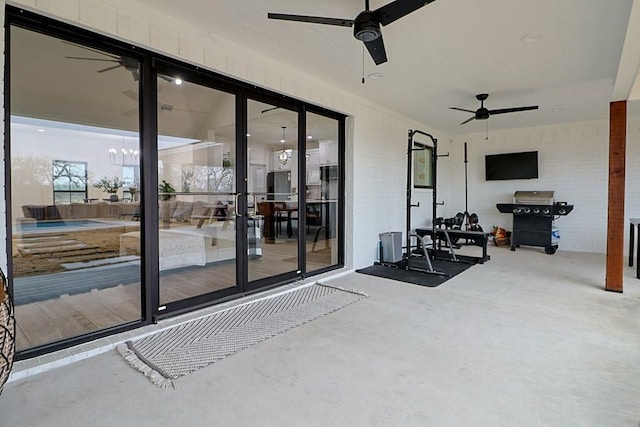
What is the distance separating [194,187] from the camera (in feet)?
11.8

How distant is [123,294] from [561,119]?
811cm

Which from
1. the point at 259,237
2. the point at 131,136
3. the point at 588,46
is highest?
the point at 588,46

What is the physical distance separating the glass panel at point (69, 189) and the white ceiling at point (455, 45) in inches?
38.5

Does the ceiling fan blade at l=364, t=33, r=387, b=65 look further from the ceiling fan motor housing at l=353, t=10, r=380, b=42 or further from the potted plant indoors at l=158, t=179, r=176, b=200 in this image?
the potted plant indoors at l=158, t=179, r=176, b=200

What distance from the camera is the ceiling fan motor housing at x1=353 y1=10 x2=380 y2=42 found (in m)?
2.33

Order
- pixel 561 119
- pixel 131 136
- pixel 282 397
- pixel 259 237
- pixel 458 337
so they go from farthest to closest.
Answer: pixel 561 119 → pixel 259 237 → pixel 131 136 → pixel 458 337 → pixel 282 397

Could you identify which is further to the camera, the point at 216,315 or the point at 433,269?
the point at 433,269

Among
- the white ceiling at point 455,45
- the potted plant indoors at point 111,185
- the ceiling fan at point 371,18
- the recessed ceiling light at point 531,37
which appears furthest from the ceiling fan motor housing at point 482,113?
the potted plant indoors at point 111,185

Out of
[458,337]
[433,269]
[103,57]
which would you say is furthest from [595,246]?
[103,57]

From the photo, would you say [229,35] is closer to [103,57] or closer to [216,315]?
[103,57]

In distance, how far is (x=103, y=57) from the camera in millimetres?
2955

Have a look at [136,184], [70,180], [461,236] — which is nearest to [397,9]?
[136,184]

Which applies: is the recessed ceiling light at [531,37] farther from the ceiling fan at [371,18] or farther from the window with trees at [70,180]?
the window with trees at [70,180]

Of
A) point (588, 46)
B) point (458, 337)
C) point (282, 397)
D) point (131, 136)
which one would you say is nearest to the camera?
point (282, 397)
